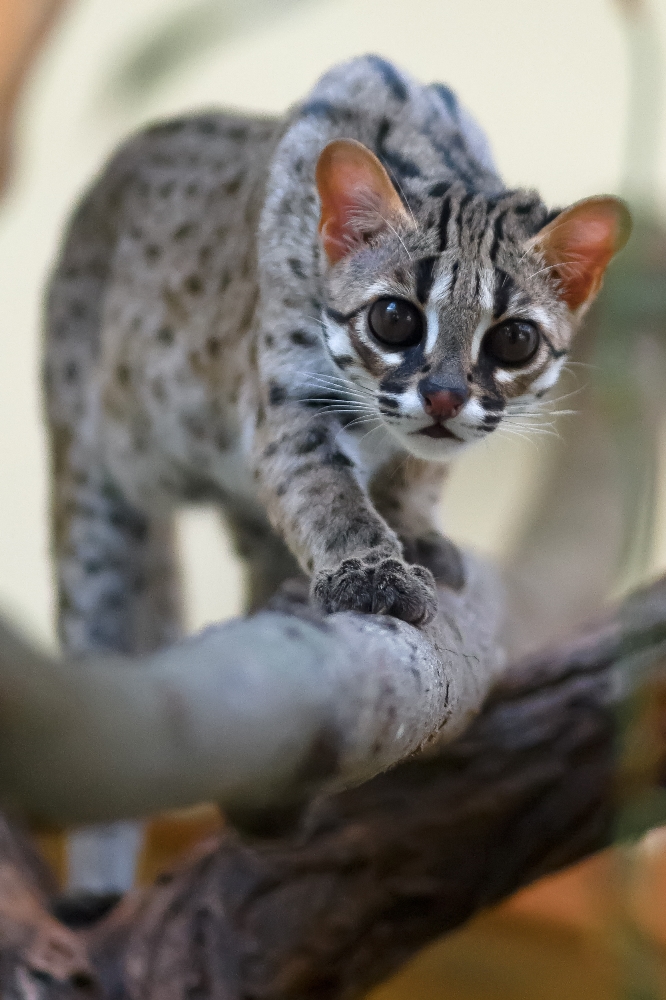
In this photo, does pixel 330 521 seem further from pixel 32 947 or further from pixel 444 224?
pixel 32 947

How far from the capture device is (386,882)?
6.15 feet

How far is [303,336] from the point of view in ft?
5.65

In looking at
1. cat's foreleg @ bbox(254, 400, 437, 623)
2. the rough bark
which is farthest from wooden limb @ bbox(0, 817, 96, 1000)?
cat's foreleg @ bbox(254, 400, 437, 623)

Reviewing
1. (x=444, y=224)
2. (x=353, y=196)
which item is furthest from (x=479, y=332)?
(x=353, y=196)

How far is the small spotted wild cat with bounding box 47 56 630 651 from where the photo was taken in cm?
137

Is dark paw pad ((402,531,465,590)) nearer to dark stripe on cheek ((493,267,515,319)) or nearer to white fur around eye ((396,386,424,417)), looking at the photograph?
white fur around eye ((396,386,424,417))

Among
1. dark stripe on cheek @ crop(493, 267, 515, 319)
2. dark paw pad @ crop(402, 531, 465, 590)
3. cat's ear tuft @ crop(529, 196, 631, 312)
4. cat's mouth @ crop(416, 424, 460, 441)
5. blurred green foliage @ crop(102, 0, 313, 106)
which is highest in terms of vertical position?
blurred green foliage @ crop(102, 0, 313, 106)

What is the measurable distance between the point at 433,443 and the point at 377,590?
317mm


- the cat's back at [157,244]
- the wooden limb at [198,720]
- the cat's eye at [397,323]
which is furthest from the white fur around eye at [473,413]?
the cat's back at [157,244]

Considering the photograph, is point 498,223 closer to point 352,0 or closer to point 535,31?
point 535,31

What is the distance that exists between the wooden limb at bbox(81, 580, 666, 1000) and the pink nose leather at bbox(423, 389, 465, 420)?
2.14ft

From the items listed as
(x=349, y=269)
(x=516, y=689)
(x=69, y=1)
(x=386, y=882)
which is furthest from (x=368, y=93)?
(x=386, y=882)

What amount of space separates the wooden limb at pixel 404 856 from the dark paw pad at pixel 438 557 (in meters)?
0.35

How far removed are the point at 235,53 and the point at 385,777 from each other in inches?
66.7
